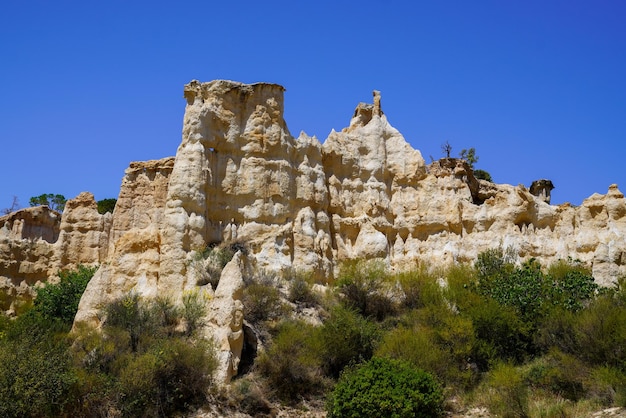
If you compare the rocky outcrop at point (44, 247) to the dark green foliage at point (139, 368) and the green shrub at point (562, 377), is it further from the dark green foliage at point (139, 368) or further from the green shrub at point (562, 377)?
the green shrub at point (562, 377)

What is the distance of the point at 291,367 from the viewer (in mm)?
23156

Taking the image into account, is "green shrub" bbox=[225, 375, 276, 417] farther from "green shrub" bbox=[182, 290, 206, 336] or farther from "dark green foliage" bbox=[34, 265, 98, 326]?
"dark green foliage" bbox=[34, 265, 98, 326]

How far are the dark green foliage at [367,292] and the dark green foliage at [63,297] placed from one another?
9.92 m

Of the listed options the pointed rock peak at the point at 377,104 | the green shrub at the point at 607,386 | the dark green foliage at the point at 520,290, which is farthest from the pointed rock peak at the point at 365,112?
the green shrub at the point at 607,386

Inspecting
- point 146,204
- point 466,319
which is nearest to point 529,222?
point 466,319

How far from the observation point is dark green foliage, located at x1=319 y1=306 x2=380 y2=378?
23969 millimetres

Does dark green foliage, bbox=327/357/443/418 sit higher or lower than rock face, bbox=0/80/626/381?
lower

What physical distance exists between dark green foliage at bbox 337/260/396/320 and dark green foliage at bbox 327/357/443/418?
608cm

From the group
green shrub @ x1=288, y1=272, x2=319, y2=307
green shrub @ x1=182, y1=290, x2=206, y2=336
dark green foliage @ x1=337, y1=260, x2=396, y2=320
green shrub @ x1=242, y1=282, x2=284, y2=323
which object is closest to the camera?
green shrub @ x1=182, y1=290, x2=206, y2=336

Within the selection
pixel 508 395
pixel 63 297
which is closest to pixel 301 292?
pixel 508 395

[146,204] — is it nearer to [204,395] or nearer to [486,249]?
[204,395]

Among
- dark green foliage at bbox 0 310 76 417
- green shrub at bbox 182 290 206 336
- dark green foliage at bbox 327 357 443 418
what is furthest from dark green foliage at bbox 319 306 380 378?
dark green foliage at bbox 0 310 76 417

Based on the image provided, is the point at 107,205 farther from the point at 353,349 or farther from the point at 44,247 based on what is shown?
the point at 353,349

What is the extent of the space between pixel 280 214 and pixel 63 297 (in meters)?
8.79
